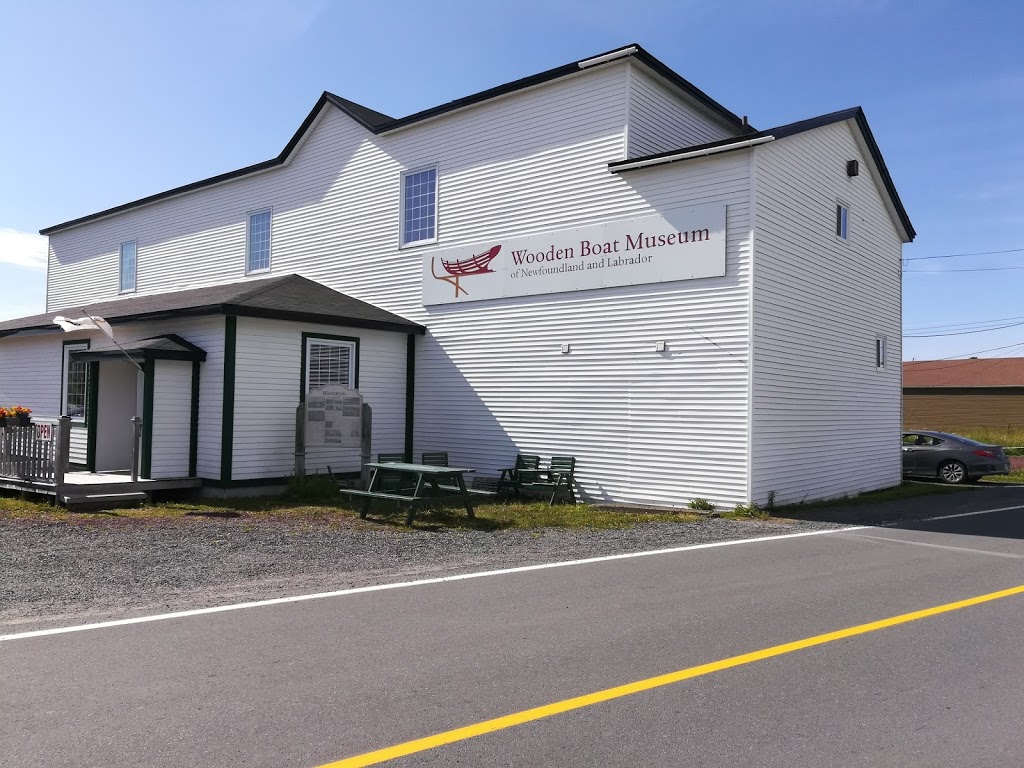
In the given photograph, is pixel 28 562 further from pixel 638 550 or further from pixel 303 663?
pixel 638 550

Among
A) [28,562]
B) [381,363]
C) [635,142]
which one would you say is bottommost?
[28,562]

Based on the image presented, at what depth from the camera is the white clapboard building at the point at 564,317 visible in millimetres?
14289

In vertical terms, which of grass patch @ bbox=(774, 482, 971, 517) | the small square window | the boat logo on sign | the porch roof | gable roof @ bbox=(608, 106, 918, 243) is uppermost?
gable roof @ bbox=(608, 106, 918, 243)

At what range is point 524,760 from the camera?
404cm

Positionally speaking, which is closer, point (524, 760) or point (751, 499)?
point (524, 760)

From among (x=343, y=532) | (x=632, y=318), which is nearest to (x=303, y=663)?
(x=343, y=532)

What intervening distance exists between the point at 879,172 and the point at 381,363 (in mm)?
11661

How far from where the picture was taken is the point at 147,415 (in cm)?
1476

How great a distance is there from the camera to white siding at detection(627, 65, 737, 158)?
1556 centimetres

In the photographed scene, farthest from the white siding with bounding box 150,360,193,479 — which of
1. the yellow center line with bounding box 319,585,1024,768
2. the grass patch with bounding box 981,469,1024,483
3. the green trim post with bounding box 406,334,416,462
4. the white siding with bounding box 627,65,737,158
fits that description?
the grass patch with bounding box 981,469,1024,483

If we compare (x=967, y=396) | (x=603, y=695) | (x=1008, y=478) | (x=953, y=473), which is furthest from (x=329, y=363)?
(x=967, y=396)

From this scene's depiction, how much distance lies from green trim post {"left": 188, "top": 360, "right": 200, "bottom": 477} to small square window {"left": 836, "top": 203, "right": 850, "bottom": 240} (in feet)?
42.2

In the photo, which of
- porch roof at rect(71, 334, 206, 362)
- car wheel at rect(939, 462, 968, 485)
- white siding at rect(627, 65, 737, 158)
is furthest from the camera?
car wheel at rect(939, 462, 968, 485)

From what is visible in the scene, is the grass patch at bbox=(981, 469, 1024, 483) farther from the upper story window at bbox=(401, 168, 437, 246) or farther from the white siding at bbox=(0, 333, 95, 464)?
the white siding at bbox=(0, 333, 95, 464)
